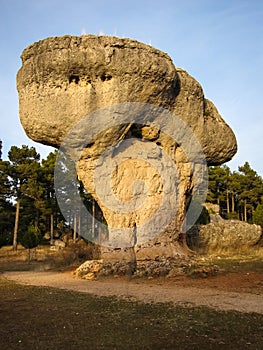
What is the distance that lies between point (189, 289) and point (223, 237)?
10.5m

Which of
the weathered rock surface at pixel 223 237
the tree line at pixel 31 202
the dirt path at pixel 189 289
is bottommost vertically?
the dirt path at pixel 189 289

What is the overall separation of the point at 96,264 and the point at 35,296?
13.7 ft

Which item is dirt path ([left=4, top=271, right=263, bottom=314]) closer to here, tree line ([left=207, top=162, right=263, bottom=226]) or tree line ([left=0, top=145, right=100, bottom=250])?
tree line ([left=0, top=145, right=100, bottom=250])

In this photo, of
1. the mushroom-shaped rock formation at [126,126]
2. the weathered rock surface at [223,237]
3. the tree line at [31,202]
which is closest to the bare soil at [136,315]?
the mushroom-shaped rock formation at [126,126]

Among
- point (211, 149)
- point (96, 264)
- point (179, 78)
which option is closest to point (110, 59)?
point (179, 78)

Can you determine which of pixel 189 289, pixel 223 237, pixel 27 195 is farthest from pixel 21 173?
pixel 189 289

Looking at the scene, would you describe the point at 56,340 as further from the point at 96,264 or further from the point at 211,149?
the point at 211,149

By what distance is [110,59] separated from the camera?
34.8 feet

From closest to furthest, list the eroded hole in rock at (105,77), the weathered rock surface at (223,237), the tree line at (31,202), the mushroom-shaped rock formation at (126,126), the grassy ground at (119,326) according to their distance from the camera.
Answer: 1. the grassy ground at (119,326)
2. the mushroom-shaped rock formation at (126,126)
3. the eroded hole in rock at (105,77)
4. the weathered rock surface at (223,237)
5. the tree line at (31,202)

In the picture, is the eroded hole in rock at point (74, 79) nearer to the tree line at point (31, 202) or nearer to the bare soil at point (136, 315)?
the bare soil at point (136, 315)

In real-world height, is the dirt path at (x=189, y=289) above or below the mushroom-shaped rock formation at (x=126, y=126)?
below

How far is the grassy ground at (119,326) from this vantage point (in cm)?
404

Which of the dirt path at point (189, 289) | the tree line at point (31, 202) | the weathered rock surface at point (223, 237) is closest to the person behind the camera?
the dirt path at point (189, 289)

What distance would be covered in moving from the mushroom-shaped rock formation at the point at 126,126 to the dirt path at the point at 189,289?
94.7 inches
